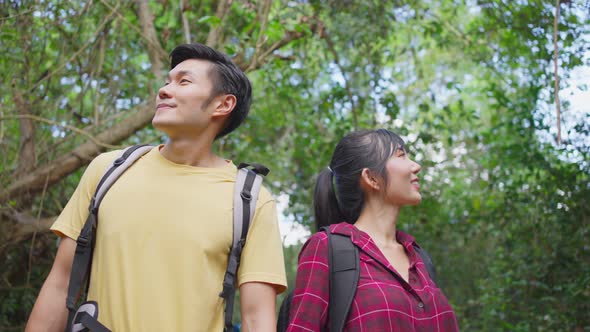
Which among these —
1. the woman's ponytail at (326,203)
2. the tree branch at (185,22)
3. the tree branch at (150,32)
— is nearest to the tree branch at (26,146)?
the tree branch at (150,32)

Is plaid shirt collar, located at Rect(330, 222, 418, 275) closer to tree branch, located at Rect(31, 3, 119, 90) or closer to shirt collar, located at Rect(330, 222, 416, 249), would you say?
shirt collar, located at Rect(330, 222, 416, 249)

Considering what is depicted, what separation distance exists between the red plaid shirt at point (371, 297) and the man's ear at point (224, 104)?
0.78m

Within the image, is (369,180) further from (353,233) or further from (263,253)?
(263,253)

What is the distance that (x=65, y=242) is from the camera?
8.45 ft

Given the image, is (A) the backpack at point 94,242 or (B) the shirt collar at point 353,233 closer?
(A) the backpack at point 94,242

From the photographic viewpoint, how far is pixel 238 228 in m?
2.56

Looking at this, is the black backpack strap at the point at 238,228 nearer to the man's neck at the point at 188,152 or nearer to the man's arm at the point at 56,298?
the man's neck at the point at 188,152

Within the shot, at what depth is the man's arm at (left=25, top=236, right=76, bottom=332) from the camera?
245 cm

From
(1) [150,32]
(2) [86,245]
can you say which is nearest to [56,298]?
(2) [86,245]

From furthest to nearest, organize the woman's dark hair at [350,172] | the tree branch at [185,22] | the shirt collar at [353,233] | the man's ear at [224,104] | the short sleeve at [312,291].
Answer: the tree branch at [185,22]
the woman's dark hair at [350,172]
the shirt collar at [353,233]
the short sleeve at [312,291]
the man's ear at [224,104]

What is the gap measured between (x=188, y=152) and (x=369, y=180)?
1081 millimetres

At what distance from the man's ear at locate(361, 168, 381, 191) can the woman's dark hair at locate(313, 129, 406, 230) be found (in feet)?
0.07

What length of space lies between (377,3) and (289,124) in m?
2.27

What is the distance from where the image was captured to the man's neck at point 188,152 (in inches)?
109
